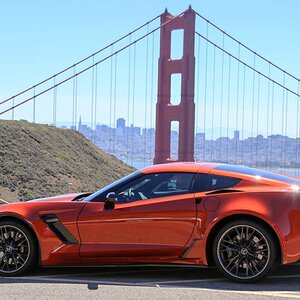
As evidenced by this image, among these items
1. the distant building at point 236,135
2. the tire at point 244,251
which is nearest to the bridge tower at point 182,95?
the distant building at point 236,135

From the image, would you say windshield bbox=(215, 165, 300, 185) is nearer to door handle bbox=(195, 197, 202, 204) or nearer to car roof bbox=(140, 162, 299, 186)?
car roof bbox=(140, 162, 299, 186)

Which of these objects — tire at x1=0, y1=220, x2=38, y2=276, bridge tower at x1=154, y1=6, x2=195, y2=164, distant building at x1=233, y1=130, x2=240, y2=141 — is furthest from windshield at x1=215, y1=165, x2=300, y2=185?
distant building at x1=233, y1=130, x2=240, y2=141

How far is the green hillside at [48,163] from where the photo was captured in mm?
31234

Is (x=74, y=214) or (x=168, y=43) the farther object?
(x=168, y=43)

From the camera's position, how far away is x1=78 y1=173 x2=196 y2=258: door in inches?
205

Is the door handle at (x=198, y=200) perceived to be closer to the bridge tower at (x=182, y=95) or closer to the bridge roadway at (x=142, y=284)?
the bridge roadway at (x=142, y=284)

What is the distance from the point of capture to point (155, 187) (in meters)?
5.51

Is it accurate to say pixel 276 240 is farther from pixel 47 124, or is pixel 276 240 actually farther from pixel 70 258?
pixel 47 124

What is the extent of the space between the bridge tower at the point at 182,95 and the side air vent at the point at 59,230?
62.7 feet

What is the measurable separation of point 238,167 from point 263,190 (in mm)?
673

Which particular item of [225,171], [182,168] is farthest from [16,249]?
[225,171]

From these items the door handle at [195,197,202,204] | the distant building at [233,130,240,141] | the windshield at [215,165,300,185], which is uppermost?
the distant building at [233,130,240,141]

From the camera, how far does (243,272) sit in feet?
16.8

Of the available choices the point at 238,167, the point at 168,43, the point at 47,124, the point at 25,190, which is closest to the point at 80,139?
the point at 47,124
